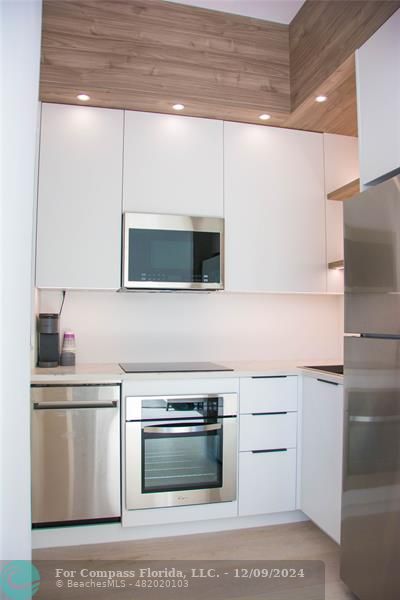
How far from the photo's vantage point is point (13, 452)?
802mm

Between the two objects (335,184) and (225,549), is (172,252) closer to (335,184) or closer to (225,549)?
(335,184)

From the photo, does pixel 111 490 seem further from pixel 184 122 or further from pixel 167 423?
pixel 184 122

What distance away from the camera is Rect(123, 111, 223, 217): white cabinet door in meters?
2.57

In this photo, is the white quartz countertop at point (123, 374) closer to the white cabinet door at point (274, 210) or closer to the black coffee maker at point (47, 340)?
the black coffee maker at point (47, 340)

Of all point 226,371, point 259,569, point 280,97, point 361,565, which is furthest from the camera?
point 280,97

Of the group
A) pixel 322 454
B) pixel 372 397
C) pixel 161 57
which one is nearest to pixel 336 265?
pixel 322 454

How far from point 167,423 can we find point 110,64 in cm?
205

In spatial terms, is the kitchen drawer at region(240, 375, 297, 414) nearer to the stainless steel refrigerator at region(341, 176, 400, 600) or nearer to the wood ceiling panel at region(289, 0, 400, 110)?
the stainless steel refrigerator at region(341, 176, 400, 600)

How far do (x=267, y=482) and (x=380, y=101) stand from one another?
2.06 metres

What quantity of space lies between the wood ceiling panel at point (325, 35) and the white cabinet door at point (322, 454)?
166cm

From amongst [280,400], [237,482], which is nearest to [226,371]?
[280,400]

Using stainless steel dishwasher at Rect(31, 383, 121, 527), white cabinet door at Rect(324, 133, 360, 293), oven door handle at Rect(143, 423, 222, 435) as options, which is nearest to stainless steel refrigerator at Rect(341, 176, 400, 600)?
oven door handle at Rect(143, 423, 222, 435)

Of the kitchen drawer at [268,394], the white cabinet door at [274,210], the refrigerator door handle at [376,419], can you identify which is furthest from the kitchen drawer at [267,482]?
the white cabinet door at [274,210]

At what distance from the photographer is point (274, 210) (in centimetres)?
279
